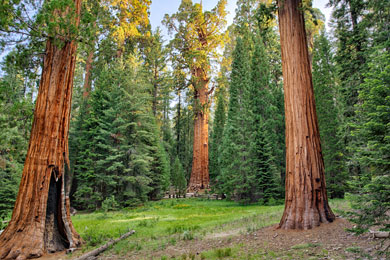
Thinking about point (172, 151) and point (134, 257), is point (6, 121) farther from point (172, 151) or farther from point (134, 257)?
point (172, 151)

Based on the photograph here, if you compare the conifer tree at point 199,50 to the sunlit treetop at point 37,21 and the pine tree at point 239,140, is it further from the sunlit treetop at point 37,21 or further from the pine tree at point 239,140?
the sunlit treetop at point 37,21

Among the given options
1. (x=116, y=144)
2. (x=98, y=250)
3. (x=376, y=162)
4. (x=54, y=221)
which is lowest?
(x=98, y=250)

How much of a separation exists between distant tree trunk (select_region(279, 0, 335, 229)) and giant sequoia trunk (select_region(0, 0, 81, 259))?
228 inches

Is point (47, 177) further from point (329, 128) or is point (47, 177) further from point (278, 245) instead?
point (329, 128)

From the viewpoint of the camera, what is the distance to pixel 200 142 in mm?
26000

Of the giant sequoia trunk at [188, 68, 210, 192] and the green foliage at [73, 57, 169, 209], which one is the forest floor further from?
the giant sequoia trunk at [188, 68, 210, 192]

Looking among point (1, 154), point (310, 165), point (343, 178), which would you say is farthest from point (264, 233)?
point (343, 178)

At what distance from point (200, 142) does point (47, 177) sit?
2013 centimetres

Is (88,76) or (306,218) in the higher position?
(88,76)

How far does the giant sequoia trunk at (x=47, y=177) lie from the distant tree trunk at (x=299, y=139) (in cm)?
580

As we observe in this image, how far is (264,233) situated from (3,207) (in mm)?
12583

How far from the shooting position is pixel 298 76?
6.84 m

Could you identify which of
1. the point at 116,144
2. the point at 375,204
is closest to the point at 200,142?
the point at 116,144

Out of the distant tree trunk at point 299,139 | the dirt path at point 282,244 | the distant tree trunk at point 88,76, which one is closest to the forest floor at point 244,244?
the dirt path at point 282,244
